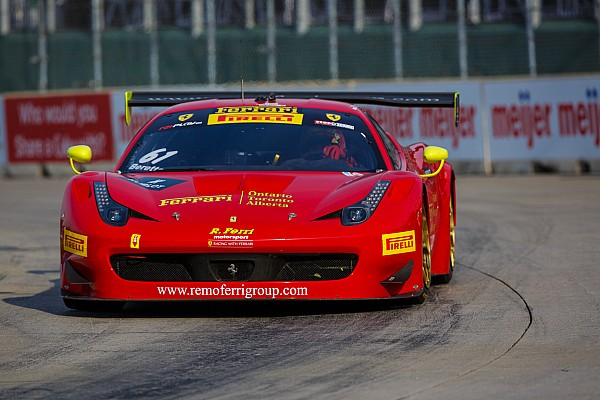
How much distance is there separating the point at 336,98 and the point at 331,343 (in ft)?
10.7

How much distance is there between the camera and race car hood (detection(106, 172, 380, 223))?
7109 mm

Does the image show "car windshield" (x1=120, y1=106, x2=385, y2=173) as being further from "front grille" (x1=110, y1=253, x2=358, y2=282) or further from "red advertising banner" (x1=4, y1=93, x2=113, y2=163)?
"red advertising banner" (x1=4, y1=93, x2=113, y2=163)

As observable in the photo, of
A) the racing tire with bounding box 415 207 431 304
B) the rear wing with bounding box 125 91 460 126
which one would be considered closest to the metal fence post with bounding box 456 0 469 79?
the rear wing with bounding box 125 91 460 126

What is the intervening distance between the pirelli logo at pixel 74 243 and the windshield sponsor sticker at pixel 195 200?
0.45 m

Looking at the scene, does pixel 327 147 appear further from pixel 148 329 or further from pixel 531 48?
pixel 531 48

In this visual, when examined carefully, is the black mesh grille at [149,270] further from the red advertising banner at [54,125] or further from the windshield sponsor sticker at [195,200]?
the red advertising banner at [54,125]

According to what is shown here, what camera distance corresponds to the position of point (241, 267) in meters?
7.02

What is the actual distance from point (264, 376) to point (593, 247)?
5.73 metres

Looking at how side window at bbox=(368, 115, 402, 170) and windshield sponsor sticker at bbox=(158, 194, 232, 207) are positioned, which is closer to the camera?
windshield sponsor sticker at bbox=(158, 194, 232, 207)

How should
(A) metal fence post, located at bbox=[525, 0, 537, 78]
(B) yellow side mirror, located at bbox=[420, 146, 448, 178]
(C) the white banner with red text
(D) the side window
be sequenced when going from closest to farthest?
(D) the side window → (B) yellow side mirror, located at bbox=[420, 146, 448, 178] → (C) the white banner with red text → (A) metal fence post, located at bbox=[525, 0, 537, 78]

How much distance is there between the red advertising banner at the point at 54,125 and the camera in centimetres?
2259

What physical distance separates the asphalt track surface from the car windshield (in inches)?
32.8

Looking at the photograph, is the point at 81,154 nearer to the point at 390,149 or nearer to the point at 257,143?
the point at 257,143

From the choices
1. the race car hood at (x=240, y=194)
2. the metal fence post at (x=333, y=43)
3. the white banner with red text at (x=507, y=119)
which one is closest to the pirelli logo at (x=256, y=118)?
the race car hood at (x=240, y=194)
